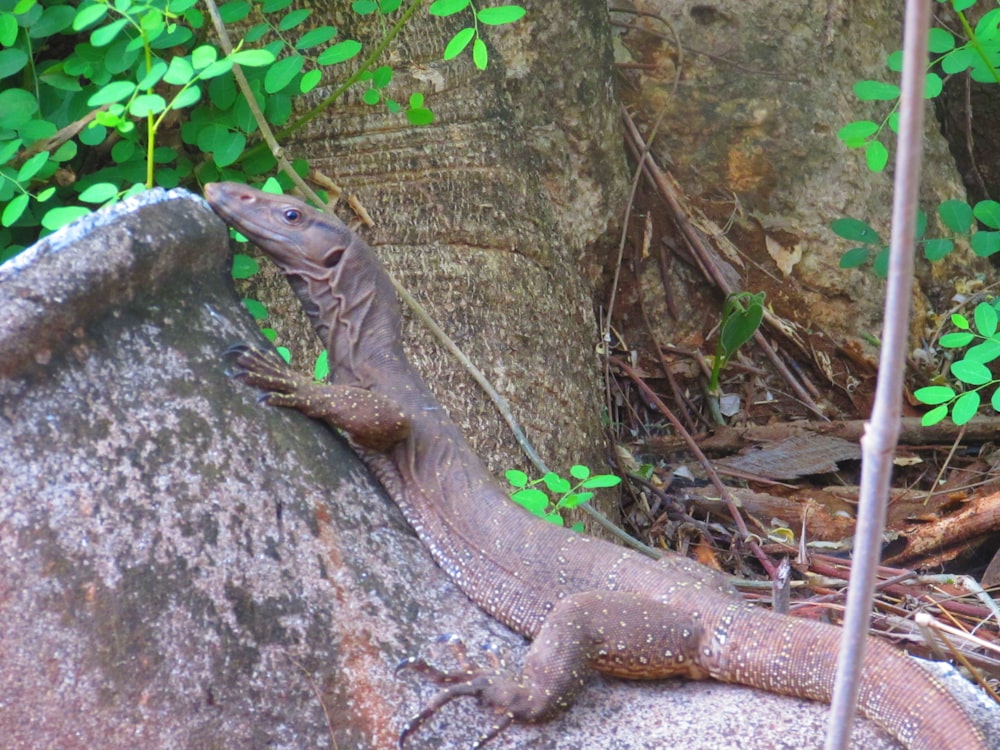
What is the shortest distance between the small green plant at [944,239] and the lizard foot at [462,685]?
11.3 ft

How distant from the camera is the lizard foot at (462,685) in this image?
2.48 m

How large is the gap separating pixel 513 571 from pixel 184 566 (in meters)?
1.09

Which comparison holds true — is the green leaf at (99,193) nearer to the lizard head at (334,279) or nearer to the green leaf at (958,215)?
the lizard head at (334,279)

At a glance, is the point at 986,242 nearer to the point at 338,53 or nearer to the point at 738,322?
the point at 738,322

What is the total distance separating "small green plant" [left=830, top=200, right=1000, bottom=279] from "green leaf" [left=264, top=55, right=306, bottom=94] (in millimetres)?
3162

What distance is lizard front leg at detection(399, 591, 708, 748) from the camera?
2557 mm

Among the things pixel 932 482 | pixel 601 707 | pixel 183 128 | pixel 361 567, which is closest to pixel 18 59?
pixel 183 128

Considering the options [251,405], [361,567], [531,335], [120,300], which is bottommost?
[531,335]

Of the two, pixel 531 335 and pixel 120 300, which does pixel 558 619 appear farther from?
pixel 531 335

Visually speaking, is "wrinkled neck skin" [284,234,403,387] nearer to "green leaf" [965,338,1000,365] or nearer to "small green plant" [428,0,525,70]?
"small green plant" [428,0,525,70]

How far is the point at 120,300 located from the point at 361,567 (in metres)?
0.90

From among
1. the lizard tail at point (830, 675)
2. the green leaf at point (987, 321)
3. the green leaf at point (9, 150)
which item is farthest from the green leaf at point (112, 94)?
the green leaf at point (987, 321)

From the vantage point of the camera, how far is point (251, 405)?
2.81 metres

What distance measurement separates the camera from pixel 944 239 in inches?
206
